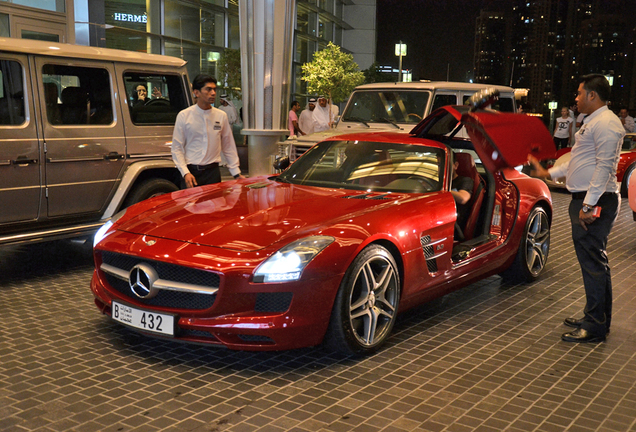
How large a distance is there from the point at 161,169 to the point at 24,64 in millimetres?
1858

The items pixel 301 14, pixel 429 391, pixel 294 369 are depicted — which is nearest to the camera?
pixel 429 391

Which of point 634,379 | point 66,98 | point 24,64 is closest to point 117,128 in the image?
point 66,98

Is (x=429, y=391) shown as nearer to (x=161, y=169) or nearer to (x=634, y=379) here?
(x=634, y=379)

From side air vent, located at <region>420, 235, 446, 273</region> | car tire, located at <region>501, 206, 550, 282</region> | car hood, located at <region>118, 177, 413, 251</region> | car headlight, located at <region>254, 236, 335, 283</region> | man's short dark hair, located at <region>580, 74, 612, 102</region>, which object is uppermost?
man's short dark hair, located at <region>580, 74, 612, 102</region>

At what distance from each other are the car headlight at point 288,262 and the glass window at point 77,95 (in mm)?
3313

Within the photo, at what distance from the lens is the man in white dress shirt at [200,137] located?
6.51 m

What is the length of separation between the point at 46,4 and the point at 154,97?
9.20 meters

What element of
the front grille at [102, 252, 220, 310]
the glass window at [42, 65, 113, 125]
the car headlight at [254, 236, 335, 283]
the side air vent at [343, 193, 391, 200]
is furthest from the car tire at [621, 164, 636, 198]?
the front grille at [102, 252, 220, 310]

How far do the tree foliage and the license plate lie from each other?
24044 millimetres

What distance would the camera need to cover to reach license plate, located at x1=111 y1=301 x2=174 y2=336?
3838mm

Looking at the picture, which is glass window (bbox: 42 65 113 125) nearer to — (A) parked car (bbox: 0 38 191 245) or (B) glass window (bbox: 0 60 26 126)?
(A) parked car (bbox: 0 38 191 245)

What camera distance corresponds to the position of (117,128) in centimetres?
650

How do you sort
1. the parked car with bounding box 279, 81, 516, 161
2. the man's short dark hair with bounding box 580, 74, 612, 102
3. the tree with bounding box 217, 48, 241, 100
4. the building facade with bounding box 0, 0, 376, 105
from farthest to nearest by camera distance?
the tree with bounding box 217, 48, 241, 100, the building facade with bounding box 0, 0, 376, 105, the parked car with bounding box 279, 81, 516, 161, the man's short dark hair with bounding box 580, 74, 612, 102

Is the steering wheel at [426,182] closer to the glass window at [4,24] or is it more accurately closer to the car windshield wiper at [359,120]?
the car windshield wiper at [359,120]
